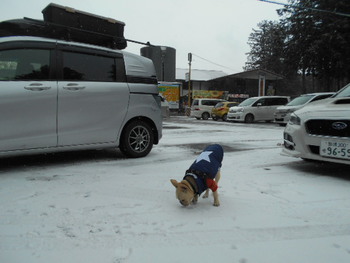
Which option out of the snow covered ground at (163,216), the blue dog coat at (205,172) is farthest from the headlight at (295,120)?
the blue dog coat at (205,172)

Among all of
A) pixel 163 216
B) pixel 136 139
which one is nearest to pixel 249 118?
pixel 136 139

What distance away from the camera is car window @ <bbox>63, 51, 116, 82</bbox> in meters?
4.12

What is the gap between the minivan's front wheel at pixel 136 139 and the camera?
4723 mm

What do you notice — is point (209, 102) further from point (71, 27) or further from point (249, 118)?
point (71, 27)

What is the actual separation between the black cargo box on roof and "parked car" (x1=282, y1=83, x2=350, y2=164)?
113 inches

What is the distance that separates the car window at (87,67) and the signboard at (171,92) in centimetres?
2004

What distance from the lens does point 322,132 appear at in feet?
12.0

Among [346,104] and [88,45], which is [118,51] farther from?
[346,104]

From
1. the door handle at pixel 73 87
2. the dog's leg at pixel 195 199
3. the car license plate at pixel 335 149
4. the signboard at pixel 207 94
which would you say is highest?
the signboard at pixel 207 94

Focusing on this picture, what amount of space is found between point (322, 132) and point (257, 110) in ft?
44.1

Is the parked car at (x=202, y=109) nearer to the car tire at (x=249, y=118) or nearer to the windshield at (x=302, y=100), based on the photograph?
the car tire at (x=249, y=118)

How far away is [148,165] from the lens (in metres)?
4.39

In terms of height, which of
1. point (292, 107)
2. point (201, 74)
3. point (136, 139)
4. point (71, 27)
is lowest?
point (136, 139)

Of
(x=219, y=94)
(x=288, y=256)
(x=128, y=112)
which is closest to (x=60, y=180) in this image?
(x=128, y=112)
